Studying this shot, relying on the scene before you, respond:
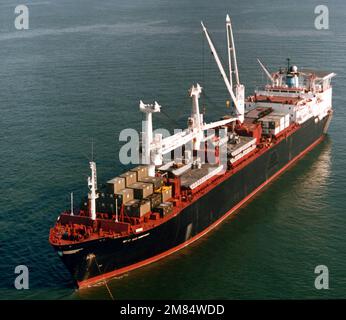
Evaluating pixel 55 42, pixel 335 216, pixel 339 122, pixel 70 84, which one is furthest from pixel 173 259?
pixel 55 42

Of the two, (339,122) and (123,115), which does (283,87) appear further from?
(123,115)

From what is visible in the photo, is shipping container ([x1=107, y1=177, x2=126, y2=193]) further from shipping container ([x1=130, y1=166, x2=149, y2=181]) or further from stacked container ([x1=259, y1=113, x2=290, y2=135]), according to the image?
stacked container ([x1=259, y1=113, x2=290, y2=135])

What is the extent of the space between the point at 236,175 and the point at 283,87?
3490 centimetres

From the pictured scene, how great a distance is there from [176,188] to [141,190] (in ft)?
19.0

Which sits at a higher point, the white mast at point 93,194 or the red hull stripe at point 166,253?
the white mast at point 93,194

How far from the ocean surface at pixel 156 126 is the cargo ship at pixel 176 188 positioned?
78.2 inches

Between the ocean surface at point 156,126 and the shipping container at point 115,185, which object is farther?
the shipping container at point 115,185

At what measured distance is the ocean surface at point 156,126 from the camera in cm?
5247

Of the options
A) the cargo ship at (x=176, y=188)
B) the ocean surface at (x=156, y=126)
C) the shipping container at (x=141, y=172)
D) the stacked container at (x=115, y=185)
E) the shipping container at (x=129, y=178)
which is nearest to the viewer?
the cargo ship at (x=176, y=188)

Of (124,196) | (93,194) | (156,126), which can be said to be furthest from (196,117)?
(156,126)

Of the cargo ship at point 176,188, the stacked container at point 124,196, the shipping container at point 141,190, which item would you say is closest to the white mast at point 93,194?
the cargo ship at point 176,188

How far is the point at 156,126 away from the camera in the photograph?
91.4 m

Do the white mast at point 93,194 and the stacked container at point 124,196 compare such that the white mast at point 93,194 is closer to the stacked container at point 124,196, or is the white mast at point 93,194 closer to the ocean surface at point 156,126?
the stacked container at point 124,196
